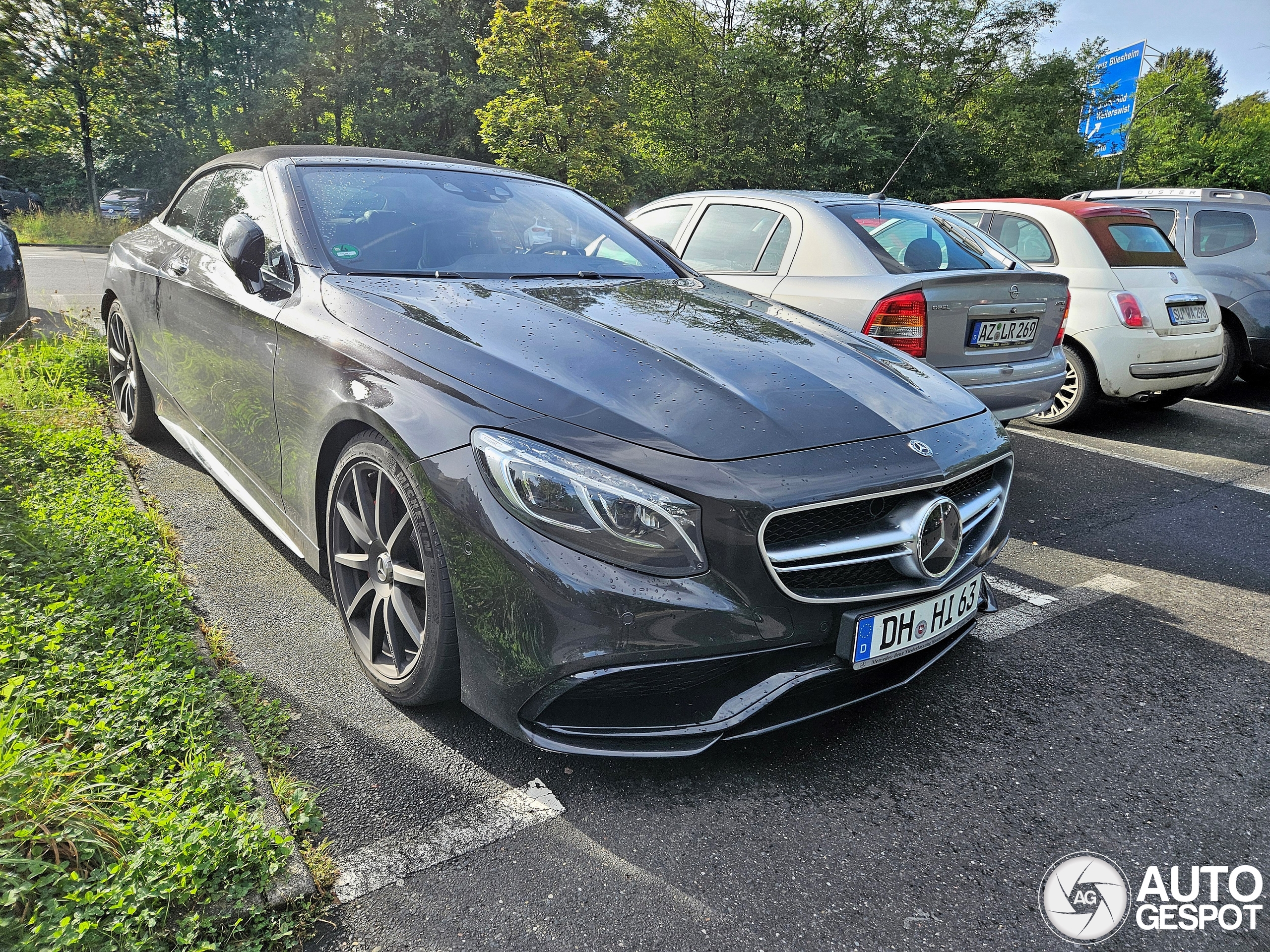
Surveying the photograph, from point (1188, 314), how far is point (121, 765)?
681cm

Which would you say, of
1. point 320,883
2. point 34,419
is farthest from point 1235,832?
point 34,419

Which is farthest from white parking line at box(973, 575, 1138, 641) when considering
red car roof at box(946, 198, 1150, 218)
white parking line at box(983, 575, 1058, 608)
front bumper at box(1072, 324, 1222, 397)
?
red car roof at box(946, 198, 1150, 218)

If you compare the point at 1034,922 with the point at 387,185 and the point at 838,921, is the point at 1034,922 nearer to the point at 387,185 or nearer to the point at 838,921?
the point at 838,921

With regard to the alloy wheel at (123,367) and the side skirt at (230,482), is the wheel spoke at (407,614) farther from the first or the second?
the alloy wheel at (123,367)

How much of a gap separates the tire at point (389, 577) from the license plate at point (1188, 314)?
229 inches

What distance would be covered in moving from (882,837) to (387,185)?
2.66 m

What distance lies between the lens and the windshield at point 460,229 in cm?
286

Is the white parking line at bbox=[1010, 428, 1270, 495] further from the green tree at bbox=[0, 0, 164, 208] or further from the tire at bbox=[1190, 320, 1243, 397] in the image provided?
the green tree at bbox=[0, 0, 164, 208]

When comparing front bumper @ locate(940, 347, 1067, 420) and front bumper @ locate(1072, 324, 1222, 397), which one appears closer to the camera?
front bumper @ locate(940, 347, 1067, 420)

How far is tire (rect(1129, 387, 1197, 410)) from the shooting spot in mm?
6348

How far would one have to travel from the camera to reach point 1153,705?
2.62 meters

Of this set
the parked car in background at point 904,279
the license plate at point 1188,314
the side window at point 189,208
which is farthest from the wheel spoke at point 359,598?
the license plate at point 1188,314

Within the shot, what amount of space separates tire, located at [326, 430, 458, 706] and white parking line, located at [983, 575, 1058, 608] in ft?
7.20

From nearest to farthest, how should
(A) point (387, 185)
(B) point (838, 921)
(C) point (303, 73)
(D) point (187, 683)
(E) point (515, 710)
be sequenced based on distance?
(B) point (838, 921) < (E) point (515, 710) < (D) point (187, 683) < (A) point (387, 185) < (C) point (303, 73)
